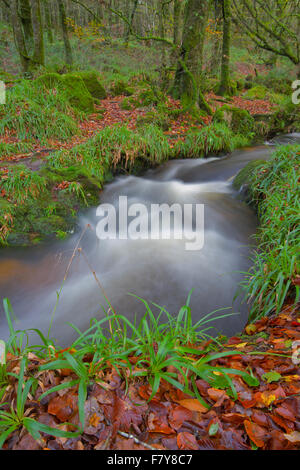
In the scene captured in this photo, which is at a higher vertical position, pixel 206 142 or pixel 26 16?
pixel 26 16

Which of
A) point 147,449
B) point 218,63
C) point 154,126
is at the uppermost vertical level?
point 218,63

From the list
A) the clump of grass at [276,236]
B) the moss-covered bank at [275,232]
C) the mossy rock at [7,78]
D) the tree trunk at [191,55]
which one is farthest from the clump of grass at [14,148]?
the tree trunk at [191,55]

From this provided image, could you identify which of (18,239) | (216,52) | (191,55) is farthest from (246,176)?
(216,52)

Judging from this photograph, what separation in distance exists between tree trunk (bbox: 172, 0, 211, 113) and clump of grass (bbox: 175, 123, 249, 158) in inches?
52.8

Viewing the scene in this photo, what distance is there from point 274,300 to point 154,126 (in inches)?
223

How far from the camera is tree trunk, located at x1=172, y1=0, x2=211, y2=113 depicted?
7.23 m

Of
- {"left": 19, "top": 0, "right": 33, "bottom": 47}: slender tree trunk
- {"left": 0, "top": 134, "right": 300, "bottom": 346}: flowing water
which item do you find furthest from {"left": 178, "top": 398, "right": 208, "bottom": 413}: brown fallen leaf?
{"left": 19, "top": 0, "right": 33, "bottom": 47}: slender tree trunk

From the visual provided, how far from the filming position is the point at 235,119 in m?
8.02

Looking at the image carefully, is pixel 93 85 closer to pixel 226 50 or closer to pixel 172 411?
pixel 226 50

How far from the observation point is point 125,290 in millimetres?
3215

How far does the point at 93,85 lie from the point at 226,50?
18.5ft

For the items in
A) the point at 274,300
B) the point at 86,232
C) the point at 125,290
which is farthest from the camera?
the point at 86,232
